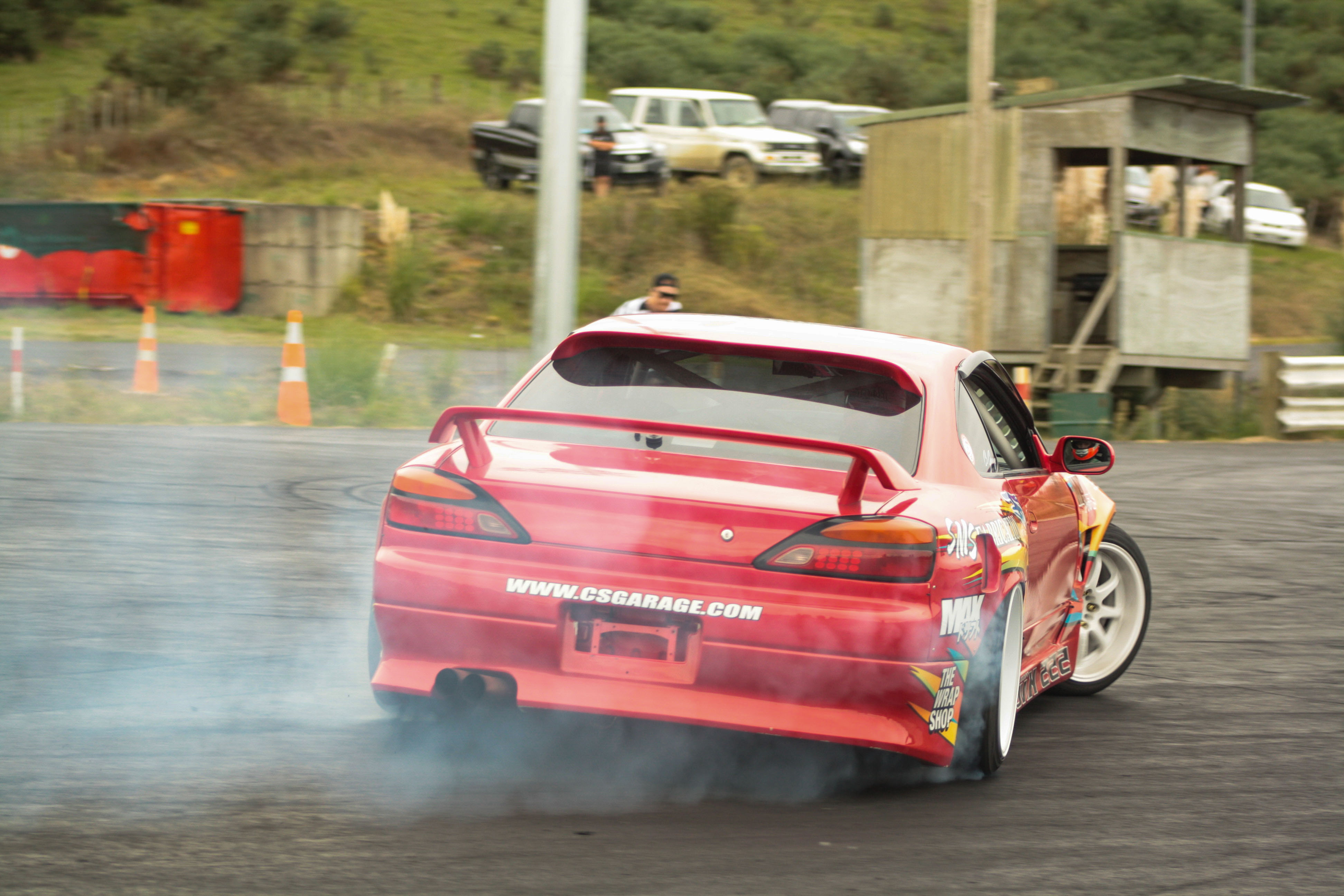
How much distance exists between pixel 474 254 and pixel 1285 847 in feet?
84.3

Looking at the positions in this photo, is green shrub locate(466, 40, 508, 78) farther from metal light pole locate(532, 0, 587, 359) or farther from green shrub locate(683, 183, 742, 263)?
metal light pole locate(532, 0, 587, 359)

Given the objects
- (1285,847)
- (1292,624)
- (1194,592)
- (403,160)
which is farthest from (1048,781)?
(403,160)

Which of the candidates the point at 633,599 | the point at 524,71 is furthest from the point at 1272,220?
the point at 633,599

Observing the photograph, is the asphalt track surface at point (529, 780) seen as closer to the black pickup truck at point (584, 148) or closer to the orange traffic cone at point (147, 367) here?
the orange traffic cone at point (147, 367)

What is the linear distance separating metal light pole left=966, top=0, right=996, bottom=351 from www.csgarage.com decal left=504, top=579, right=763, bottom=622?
13.7m

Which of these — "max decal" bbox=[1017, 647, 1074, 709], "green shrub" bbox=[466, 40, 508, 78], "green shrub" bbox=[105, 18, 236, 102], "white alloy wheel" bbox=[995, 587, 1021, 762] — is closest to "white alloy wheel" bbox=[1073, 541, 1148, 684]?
"max decal" bbox=[1017, 647, 1074, 709]

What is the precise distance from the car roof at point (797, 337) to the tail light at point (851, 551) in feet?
2.54

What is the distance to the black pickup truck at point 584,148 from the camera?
102ft

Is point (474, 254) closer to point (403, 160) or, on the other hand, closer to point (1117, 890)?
point (403, 160)

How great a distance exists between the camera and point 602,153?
3112cm

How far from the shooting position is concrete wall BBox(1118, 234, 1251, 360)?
21.8m

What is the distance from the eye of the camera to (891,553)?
13.9 ft

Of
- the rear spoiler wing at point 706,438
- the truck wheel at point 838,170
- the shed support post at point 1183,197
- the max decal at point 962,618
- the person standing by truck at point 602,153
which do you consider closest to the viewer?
the rear spoiler wing at point 706,438

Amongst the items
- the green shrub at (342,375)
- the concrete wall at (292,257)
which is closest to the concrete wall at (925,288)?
the green shrub at (342,375)
